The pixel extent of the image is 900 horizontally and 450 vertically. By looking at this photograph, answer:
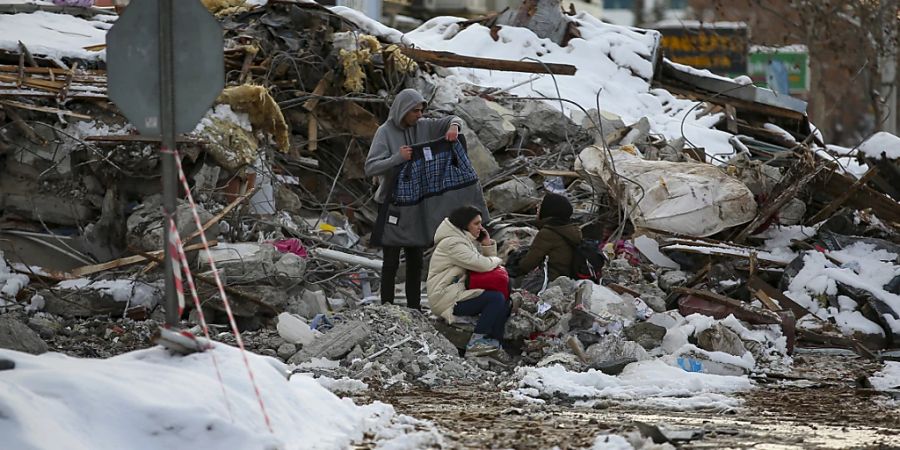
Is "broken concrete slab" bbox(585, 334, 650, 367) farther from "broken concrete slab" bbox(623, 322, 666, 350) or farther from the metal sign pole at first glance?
the metal sign pole

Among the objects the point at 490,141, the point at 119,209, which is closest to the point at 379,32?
the point at 490,141

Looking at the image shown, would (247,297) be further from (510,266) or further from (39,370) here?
(39,370)

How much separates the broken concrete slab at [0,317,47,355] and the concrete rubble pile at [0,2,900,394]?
5cm

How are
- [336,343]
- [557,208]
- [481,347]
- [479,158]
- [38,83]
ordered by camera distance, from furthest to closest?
1. [479,158]
2. [38,83]
3. [557,208]
4. [481,347]
5. [336,343]

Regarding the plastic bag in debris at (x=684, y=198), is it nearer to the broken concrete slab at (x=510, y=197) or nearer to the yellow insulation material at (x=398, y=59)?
the broken concrete slab at (x=510, y=197)

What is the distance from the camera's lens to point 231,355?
7.42m

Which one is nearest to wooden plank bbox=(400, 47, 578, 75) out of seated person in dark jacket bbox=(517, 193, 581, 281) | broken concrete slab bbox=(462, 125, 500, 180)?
broken concrete slab bbox=(462, 125, 500, 180)

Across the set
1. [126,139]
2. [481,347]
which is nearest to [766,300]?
[481,347]

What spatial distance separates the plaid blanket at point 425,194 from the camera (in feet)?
39.7

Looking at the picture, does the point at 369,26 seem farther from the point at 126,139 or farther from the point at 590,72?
the point at 126,139

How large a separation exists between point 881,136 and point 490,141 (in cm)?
447

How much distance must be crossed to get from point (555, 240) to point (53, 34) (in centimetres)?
673

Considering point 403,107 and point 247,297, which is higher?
point 403,107

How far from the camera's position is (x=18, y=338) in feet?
34.1
